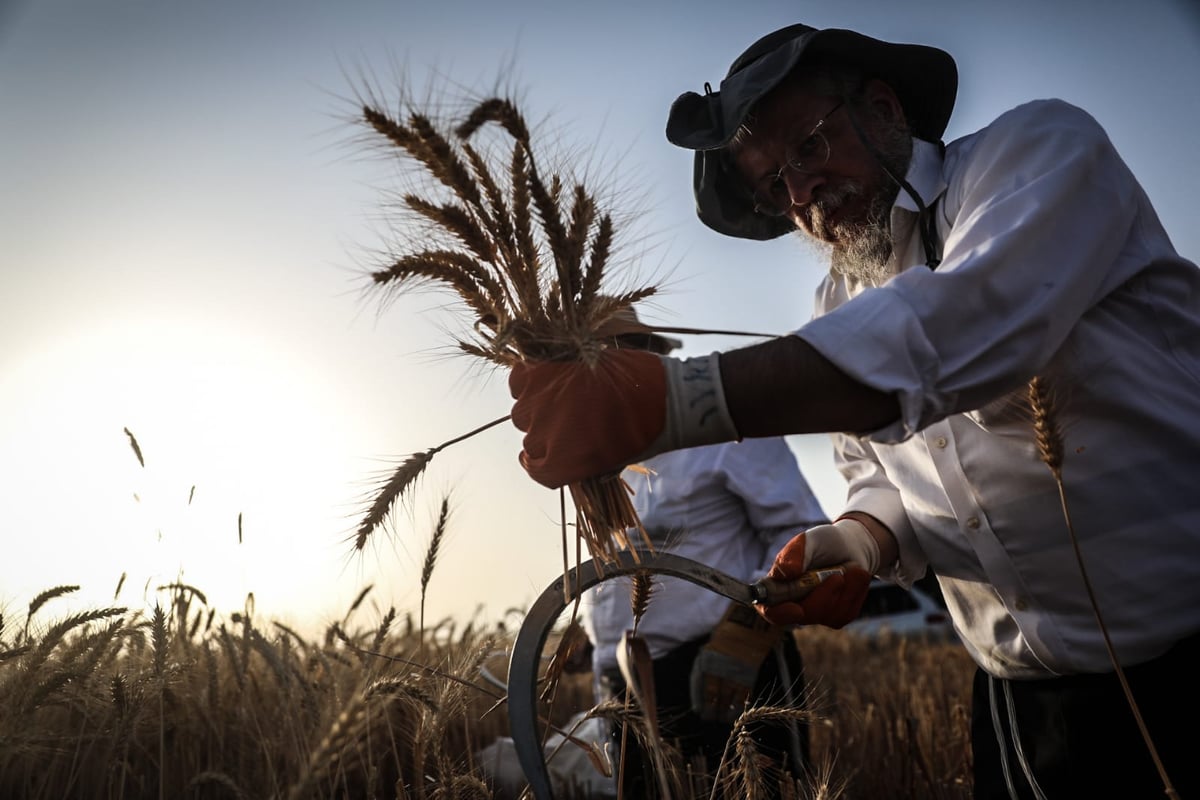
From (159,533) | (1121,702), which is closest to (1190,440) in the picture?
(1121,702)

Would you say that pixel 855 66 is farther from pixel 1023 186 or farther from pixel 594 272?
pixel 594 272

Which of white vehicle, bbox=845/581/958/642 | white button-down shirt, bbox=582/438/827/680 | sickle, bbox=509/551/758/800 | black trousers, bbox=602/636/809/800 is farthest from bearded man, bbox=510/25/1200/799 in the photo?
white vehicle, bbox=845/581/958/642

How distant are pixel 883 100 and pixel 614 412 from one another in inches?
60.0

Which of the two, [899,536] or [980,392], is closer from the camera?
[980,392]

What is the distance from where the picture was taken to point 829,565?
1819 millimetres

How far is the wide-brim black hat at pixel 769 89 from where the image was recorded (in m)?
1.97

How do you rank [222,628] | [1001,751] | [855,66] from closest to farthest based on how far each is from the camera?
1. [1001,751]
2. [855,66]
3. [222,628]

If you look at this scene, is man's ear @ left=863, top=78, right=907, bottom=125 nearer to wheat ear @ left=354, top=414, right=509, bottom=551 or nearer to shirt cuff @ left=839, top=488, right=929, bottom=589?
shirt cuff @ left=839, top=488, right=929, bottom=589

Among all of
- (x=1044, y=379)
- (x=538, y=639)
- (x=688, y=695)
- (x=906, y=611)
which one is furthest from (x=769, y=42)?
(x=906, y=611)

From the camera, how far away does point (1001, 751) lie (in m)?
1.90

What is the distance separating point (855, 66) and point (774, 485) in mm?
1789

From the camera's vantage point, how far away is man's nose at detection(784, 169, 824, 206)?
201 cm

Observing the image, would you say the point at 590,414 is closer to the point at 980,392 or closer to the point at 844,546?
the point at 980,392

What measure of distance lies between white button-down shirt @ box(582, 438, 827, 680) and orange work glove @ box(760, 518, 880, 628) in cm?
141
